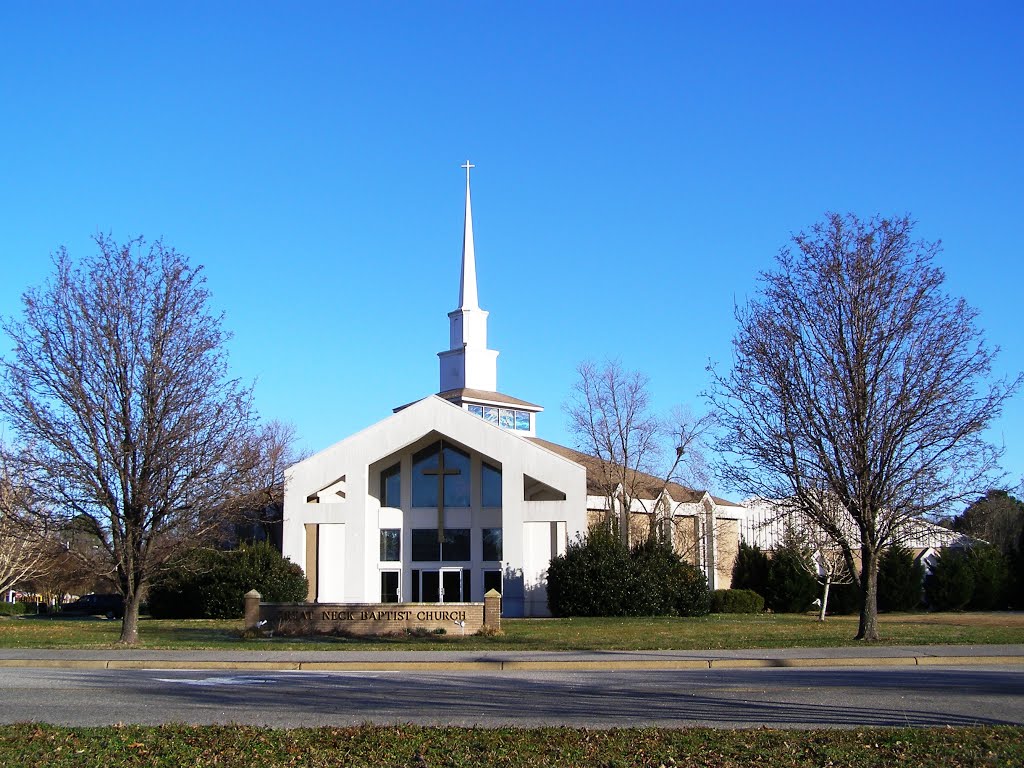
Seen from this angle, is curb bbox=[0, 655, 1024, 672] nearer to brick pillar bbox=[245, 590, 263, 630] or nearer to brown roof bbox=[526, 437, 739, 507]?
brick pillar bbox=[245, 590, 263, 630]

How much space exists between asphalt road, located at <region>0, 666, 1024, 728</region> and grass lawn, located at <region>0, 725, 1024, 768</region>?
32.1 inches

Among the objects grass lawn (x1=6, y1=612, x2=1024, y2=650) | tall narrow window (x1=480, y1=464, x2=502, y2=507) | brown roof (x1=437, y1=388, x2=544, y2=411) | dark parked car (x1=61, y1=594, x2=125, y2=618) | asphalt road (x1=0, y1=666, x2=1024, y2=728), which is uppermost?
brown roof (x1=437, y1=388, x2=544, y2=411)

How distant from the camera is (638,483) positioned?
48469mm

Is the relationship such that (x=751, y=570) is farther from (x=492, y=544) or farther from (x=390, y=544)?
(x=390, y=544)

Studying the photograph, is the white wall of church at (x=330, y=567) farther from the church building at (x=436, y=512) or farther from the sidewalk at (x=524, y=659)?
the sidewalk at (x=524, y=659)

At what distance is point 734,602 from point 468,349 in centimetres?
1696

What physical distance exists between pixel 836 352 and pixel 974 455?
3578 millimetres

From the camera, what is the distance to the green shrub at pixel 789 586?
47.0m

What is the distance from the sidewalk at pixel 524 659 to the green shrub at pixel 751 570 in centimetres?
2945

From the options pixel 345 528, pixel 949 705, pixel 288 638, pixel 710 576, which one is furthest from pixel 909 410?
pixel 710 576

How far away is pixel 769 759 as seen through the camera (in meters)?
8.25

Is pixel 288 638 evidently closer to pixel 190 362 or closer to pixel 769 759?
pixel 190 362

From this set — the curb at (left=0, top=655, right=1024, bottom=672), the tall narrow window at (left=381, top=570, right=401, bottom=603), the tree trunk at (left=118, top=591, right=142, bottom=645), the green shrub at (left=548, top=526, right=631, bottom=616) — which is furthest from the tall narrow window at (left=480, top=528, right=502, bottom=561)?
the curb at (left=0, top=655, right=1024, bottom=672)

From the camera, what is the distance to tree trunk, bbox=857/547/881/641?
23.0 m
